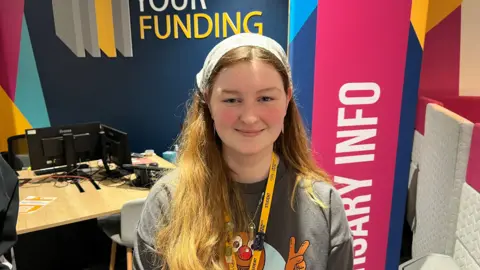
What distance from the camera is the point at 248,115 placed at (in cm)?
102

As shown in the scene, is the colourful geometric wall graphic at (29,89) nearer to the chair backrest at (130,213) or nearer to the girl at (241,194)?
the chair backrest at (130,213)

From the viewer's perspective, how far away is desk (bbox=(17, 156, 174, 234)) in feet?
7.97

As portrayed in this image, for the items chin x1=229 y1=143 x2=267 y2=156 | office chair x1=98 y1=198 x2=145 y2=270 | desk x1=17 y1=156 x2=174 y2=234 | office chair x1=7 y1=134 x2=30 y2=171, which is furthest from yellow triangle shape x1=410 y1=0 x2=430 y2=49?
office chair x1=7 y1=134 x2=30 y2=171

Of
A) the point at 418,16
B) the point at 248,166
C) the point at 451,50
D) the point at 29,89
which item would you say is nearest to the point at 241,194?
the point at 248,166


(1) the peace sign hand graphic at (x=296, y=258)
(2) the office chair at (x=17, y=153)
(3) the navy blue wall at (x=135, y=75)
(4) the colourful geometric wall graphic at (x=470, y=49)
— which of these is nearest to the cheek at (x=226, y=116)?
(1) the peace sign hand graphic at (x=296, y=258)

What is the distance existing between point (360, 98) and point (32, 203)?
90.0 inches

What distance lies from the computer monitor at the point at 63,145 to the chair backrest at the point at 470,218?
9.18ft

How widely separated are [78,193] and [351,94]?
2.11 metres

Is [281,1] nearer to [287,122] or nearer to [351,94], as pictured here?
[351,94]

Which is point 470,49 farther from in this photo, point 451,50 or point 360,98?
point 360,98

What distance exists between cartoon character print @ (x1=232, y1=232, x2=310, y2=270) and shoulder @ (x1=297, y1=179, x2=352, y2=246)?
0.12 m

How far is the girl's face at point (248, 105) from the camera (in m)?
1.01

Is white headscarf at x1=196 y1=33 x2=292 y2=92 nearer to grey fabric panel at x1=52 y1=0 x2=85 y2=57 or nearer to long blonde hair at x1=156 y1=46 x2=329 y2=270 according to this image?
long blonde hair at x1=156 y1=46 x2=329 y2=270

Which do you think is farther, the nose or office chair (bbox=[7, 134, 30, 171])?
office chair (bbox=[7, 134, 30, 171])
